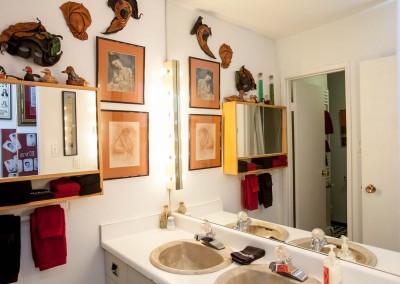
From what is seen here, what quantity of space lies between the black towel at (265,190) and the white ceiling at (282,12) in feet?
2.45

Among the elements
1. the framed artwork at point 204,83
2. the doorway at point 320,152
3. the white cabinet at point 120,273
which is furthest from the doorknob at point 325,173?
the white cabinet at point 120,273

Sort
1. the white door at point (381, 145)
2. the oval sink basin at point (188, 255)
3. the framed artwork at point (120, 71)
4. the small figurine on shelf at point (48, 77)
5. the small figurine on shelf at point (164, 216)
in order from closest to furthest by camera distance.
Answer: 1. the white door at point (381, 145)
2. the small figurine on shelf at point (48, 77)
3. the oval sink basin at point (188, 255)
4. the framed artwork at point (120, 71)
5. the small figurine on shelf at point (164, 216)

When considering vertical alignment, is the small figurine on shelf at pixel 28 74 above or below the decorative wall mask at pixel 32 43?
below

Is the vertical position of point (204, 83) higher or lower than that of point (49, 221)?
higher

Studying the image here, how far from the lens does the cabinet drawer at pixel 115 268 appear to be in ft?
5.12

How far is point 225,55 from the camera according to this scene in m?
1.75

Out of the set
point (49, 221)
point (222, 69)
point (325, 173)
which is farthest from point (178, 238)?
point (222, 69)

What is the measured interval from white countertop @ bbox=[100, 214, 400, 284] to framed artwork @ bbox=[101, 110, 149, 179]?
1.13 feet

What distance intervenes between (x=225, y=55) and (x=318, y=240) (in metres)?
1.18

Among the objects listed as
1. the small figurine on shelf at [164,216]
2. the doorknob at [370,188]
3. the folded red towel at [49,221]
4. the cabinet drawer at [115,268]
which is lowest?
the cabinet drawer at [115,268]

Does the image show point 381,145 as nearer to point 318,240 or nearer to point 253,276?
point 318,240

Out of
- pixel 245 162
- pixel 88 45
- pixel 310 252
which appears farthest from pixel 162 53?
pixel 310 252

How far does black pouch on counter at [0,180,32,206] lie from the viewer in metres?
1.28

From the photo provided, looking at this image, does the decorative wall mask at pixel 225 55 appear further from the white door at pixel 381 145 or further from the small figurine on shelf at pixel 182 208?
the small figurine on shelf at pixel 182 208
